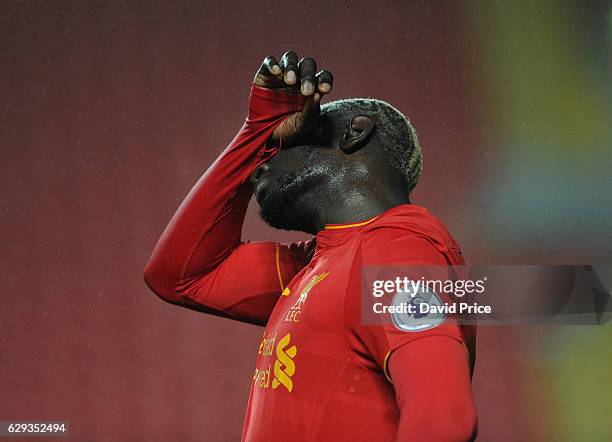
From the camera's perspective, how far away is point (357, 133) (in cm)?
91

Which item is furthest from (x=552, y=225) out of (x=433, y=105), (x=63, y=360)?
(x=63, y=360)

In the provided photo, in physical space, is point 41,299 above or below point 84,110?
below

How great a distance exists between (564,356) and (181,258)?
106 centimetres

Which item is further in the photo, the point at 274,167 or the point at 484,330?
the point at 484,330

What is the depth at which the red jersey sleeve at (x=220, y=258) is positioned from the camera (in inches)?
40.8

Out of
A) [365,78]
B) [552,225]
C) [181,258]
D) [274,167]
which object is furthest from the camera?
[365,78]

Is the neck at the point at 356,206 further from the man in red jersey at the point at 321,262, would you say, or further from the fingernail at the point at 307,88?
the fingernail at the point at 307,88

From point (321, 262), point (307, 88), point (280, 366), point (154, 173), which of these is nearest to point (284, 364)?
point (280, 366)

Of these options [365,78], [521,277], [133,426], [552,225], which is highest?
[365,78]

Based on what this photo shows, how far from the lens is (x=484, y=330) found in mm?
1830

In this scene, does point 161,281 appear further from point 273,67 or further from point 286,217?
point 273,67

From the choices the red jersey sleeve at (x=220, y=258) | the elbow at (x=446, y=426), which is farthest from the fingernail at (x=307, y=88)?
the elbow at (x=446, y=426)

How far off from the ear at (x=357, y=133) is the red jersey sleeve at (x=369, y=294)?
137 millimetres

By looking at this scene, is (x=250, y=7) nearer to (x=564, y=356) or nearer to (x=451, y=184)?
(x=451, y=184)
